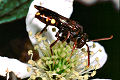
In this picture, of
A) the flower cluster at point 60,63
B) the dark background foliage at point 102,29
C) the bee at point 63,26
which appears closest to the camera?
the bee at point 63,26

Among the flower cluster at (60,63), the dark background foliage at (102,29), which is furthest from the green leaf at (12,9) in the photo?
the dark background foliage at (102,29)

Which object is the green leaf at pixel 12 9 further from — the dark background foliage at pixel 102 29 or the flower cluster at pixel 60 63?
the dark background foliage at pixel 102 29

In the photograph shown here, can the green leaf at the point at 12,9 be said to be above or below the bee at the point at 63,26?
above

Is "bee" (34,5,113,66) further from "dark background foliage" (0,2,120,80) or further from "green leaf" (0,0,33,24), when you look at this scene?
"dark background foliage" (0,2,120,80)

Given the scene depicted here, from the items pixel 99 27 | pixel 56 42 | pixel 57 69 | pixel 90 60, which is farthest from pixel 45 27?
pixel 99 27

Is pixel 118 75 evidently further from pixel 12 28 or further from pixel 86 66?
pixel 12 28

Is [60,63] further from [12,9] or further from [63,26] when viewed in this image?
[12,9]

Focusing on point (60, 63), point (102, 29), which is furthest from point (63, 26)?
point (102, 29)
